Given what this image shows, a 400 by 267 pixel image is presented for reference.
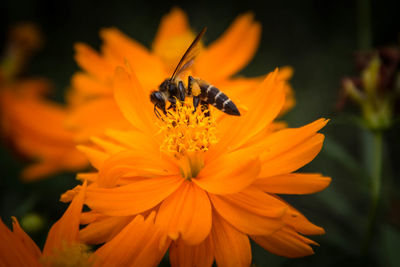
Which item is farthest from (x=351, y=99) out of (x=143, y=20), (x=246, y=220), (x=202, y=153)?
(x=143, y=20)

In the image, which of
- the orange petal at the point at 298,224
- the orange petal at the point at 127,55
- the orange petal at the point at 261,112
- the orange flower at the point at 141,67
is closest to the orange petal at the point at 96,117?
the orange flower at the point at 141,67

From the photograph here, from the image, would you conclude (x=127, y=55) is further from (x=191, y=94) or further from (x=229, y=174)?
(x=229, y=174)

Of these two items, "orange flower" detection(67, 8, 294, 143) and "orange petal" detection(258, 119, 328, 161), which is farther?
"orange flower" detection(67, 8, 294, 143)

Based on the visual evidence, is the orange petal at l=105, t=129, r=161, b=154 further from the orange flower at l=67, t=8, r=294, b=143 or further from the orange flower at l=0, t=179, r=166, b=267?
the orange flower at l=67, t=8, r=294, b=143

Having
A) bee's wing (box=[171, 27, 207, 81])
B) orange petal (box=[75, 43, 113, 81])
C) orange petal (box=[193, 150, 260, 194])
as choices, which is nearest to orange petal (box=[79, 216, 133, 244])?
orange petal (box=[193, 150, 260, 194])

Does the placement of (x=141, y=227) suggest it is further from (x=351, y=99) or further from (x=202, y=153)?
(x=351, y=99)

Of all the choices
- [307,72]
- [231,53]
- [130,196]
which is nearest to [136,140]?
[130,196]
